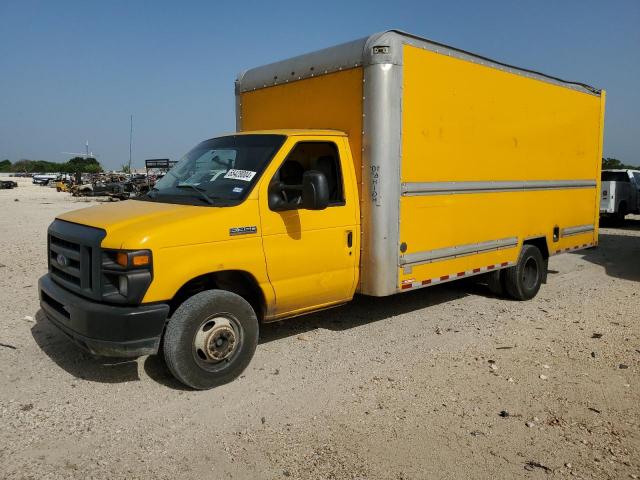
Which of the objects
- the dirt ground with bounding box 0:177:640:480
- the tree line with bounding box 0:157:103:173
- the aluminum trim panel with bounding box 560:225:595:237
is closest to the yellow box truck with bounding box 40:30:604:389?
the dirt ground with bounding box 0:177:640:480

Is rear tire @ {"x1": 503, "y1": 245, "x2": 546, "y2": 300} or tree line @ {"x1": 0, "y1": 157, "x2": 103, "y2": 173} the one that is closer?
rear tire @ {"x1": 503, "y1": 245, "x2": 546, "y2": 300}

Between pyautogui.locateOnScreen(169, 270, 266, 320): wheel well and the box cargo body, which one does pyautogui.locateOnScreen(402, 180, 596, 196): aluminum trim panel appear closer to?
the box cargo body

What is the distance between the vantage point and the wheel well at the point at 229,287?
15.1 ft

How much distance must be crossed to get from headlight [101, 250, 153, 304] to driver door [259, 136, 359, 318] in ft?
3.69

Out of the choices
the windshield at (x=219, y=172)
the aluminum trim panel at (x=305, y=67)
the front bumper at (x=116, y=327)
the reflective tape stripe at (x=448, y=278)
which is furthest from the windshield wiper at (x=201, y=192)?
the reflective tape stripe at (x=448, y=278)

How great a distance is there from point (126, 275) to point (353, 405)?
206 centimetres

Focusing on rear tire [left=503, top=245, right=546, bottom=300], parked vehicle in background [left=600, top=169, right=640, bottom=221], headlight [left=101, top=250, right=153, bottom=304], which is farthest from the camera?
parked vehicle in background [left=600, top=169, right=640, bottom=221]

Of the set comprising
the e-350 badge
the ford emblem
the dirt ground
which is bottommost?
the dirt ground

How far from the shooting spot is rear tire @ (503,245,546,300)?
7.54m

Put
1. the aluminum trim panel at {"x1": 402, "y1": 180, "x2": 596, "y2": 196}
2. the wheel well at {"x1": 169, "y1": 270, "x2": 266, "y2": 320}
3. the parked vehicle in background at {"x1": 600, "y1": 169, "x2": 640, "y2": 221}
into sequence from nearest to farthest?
the wheel well at {"x1": 169, "y1": 270, "x2": 266, "y2": 320} → the aluminum trim panel at {"x1": 402, "y1": 180, "x2": 596, "y2": 196} → the parked vehicle in background at {"x1": 600, "y1": 169, "x2": 640, "y2": 221}

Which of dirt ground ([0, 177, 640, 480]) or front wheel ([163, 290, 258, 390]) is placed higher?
front wheel ([163, 290, 258, 390])

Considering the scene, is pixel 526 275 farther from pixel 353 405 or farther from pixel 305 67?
pixel 353 405

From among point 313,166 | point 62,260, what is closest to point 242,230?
point 313,166

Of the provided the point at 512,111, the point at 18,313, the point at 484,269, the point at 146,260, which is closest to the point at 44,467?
the point at 146,260
